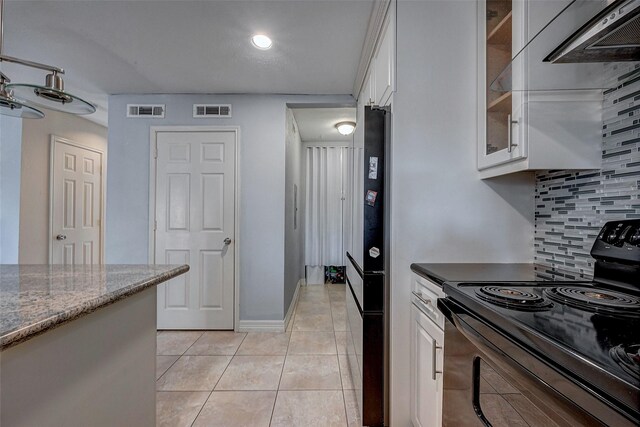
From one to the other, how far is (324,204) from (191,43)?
328 cm

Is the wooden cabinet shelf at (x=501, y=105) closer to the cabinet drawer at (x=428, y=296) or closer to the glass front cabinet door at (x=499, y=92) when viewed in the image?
the glass front cabinet door at (x=499, y=92)

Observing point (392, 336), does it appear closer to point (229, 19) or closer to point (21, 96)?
point (21, 96)

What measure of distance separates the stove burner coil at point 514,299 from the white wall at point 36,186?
4410 millimetres

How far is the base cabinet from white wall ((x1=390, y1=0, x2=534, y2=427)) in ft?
1.10

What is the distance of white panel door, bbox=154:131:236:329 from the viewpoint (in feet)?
A: 10.3

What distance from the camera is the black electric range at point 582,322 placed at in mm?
480

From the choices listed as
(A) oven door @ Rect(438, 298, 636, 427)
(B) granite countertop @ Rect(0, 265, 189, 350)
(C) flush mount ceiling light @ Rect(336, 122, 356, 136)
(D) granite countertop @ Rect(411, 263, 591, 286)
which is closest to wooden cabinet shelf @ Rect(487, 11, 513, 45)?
(D) granite countertop @ Rect(411, 263, 591, 286)

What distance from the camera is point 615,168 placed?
1189mm

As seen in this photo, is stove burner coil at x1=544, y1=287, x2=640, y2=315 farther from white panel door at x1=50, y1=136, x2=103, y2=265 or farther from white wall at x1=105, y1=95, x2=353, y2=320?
white panel door at x1=50, y1=136, x2=103, y2=265

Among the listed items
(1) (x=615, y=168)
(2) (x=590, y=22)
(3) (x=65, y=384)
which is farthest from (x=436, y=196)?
(3) (x=65, y=384)

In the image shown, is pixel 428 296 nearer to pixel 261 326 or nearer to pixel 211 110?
pixel 261 326

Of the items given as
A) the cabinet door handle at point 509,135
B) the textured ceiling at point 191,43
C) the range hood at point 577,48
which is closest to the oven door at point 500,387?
the cabinet door handle at point 509,135

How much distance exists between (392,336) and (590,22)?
4.74 ft

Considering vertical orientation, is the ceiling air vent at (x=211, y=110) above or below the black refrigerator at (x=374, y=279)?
above
